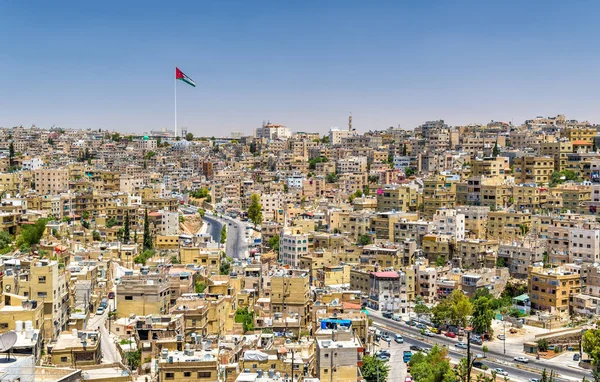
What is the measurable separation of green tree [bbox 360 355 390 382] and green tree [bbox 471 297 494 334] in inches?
221

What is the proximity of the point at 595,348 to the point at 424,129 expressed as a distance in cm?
4623

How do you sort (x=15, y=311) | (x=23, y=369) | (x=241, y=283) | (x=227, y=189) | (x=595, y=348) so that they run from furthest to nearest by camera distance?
(x=227, y=189) → (x=241, y=283) → (x=595, y=348) → (x=15, y=311) → (x=23, y=369)

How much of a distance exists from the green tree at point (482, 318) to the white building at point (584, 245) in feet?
20.8

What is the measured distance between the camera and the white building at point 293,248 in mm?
29359

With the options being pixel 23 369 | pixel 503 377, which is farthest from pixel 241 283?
pixel 23 369

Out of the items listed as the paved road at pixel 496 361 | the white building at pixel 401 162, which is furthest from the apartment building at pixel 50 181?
the paved road at pixel 496 361

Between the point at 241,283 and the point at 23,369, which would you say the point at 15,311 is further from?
the point at 241,283

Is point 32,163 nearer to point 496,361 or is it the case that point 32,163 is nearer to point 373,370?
point 496,361

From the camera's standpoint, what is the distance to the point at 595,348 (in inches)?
718

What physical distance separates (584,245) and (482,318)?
747 cm

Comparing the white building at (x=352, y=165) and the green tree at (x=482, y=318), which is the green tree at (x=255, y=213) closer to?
the white building at (x=352, y=165)

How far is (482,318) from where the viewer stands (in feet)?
71.2

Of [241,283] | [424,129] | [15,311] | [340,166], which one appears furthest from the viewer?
[424,129]

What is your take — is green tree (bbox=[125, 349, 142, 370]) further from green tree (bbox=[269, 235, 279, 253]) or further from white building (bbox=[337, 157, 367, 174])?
white building (bbox=[337, 157, 367, 174])
